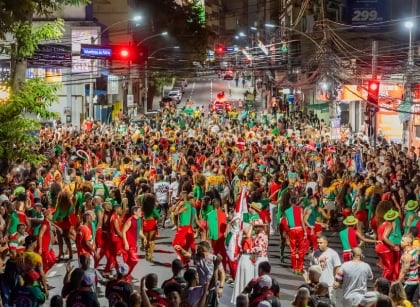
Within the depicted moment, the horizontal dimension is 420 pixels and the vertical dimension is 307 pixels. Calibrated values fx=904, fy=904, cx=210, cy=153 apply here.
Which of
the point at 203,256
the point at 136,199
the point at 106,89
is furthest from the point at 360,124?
the point at 203,256

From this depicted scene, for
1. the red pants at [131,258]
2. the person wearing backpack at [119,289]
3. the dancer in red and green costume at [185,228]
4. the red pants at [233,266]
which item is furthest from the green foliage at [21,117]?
the person wearing backpack at [119,289]

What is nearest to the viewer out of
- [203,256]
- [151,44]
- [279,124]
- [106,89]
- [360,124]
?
[203,256]

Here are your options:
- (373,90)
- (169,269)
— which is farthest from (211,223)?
(373,90)

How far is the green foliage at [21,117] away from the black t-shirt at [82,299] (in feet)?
22.1

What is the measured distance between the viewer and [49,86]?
1620cm

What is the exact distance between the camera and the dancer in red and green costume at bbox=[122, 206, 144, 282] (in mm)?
14594

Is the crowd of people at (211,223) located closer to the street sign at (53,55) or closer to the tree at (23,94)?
the tree at (23,94)

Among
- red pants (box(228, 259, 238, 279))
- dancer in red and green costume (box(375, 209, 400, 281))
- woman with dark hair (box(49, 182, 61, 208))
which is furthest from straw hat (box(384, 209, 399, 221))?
woman with dark hair (box(49, 182, 61, 208))

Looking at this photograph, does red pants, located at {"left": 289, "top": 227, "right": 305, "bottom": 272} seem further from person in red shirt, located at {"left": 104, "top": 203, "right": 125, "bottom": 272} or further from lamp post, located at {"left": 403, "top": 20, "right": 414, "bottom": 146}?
lamp post, located at {"left": 403, "top": 20, "right": 414, "bottom": 146}

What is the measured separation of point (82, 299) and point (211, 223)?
5.63 m

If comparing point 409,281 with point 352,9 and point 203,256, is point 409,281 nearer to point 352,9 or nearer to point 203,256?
point 203,256

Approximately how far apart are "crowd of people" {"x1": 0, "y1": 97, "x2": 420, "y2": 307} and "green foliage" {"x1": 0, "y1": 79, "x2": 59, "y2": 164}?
0.91m

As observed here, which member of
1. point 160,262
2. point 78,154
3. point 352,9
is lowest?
point 160,262

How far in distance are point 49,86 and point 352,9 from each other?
3304 centimetres
